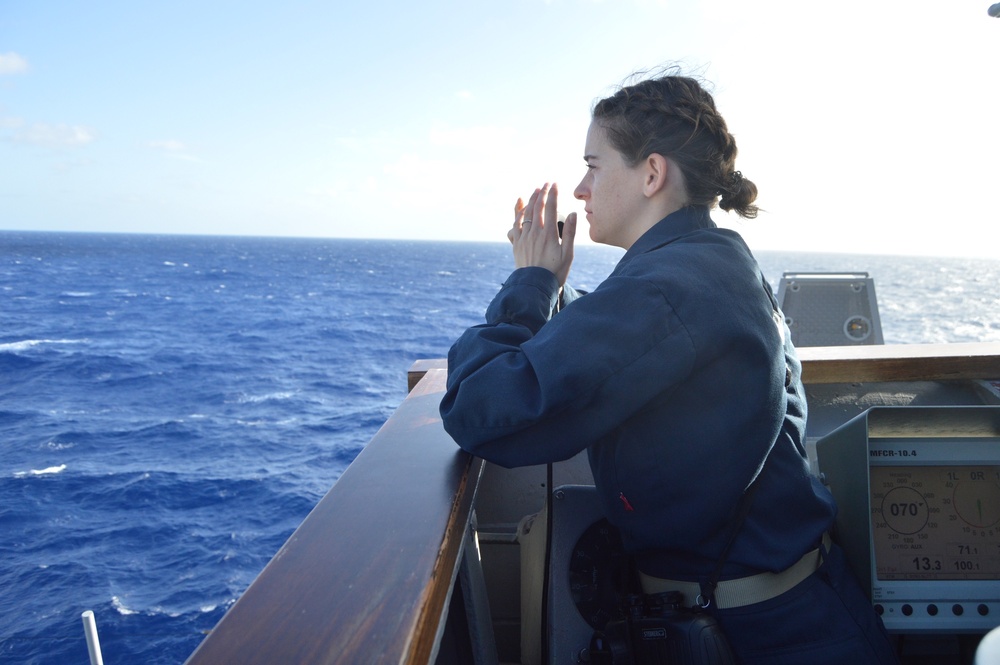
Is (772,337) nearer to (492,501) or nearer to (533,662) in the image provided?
(533,662)

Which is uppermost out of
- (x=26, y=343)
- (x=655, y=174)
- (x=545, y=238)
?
(x=655, y=174)

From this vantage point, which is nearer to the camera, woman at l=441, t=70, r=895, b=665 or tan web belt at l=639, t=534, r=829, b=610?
woman at l=441, t=70, r=895, b=665

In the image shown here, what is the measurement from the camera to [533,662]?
1.45m

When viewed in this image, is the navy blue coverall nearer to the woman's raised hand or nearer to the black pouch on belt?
the black pouch on belt

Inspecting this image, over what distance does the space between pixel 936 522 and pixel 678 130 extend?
101 centimetres

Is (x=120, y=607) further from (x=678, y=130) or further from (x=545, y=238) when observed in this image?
(x=678, y=130)

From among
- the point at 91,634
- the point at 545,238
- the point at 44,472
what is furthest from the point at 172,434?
the point at 545,238

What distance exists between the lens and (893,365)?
6.41 ft

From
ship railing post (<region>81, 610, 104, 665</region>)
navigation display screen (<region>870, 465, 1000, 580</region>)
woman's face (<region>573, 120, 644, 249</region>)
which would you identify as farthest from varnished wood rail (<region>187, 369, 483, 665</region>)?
ship railing post (<region>81, 610, 104, 665</region>)

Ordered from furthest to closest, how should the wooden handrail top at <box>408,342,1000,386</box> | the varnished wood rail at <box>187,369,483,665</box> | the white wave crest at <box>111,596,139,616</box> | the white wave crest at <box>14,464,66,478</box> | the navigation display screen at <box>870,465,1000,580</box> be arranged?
the white wave crest at <box>14,464,66,478</box>
the white wave crest at <box>111,596,139,616</box>
the wooden handrail top at <box>408,342,1000,386</box>
the navigation display screen at <box>870,465,1000,580</box>
the varnished wood rail at <box>187,369,483,665</box>

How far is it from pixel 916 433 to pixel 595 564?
0.74 meters

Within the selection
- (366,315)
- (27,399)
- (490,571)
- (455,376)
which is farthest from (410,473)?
(366,315)

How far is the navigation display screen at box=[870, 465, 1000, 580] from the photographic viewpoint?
4.87ft

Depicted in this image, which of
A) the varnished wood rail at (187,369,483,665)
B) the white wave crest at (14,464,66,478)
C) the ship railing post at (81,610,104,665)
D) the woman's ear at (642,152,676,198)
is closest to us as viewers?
the varnished wood rail at (187,369,483,665)
